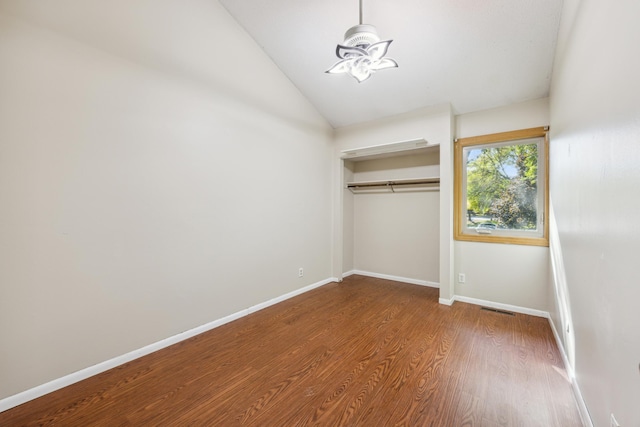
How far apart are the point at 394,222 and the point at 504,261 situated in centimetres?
167

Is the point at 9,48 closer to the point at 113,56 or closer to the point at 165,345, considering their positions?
the point at 113,56

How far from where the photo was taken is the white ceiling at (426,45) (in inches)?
92.2

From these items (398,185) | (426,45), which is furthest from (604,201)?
(398,185)

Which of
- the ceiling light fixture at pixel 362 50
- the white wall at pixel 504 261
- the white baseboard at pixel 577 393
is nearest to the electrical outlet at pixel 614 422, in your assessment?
the white baseboard at pixel 577 393

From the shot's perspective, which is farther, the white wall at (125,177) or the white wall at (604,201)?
the white wall at (125,177)

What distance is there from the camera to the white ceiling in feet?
7.68

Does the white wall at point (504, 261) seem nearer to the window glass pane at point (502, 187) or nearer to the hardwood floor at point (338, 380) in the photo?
the window glass pane at point (502, 187)

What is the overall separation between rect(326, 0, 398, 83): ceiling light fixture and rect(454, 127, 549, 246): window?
6.35 feet

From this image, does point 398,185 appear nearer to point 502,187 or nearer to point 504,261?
point 502,187

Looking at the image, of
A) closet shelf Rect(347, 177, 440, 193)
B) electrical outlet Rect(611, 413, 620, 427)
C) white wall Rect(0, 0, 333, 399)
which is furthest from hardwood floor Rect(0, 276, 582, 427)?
closet shelf Rect(347, 177, 440, 193)

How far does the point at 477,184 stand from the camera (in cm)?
346

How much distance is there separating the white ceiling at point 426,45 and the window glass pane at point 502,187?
23.6 inches

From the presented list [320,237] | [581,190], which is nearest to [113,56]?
[320,237]

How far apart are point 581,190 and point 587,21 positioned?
3.18ft
